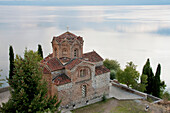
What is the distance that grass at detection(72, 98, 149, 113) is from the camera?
17.7 meters

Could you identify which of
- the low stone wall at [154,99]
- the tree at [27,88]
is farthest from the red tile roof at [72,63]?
the low stone wall at [154,99]

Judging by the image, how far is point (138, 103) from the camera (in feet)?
64.4

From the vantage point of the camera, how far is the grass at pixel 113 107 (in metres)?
17.7

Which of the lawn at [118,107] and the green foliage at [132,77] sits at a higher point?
the green foliage at [132,77]

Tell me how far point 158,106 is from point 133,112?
3439 mm

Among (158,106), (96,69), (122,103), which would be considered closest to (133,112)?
(122,103)

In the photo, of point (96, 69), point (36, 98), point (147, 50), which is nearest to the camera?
point (36, 98)

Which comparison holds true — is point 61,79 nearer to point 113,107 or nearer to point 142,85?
point 113,107

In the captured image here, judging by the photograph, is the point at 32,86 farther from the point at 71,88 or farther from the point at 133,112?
the point at 133,112

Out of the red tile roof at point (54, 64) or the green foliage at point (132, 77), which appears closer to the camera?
the red tile roof at point (54, 64)

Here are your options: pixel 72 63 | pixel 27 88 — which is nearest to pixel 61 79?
pixel 72 63

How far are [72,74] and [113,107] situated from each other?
583cm

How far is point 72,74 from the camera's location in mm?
17375

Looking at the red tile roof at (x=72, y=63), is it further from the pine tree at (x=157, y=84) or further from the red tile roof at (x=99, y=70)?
the pine tree at (x=157, y=84)
